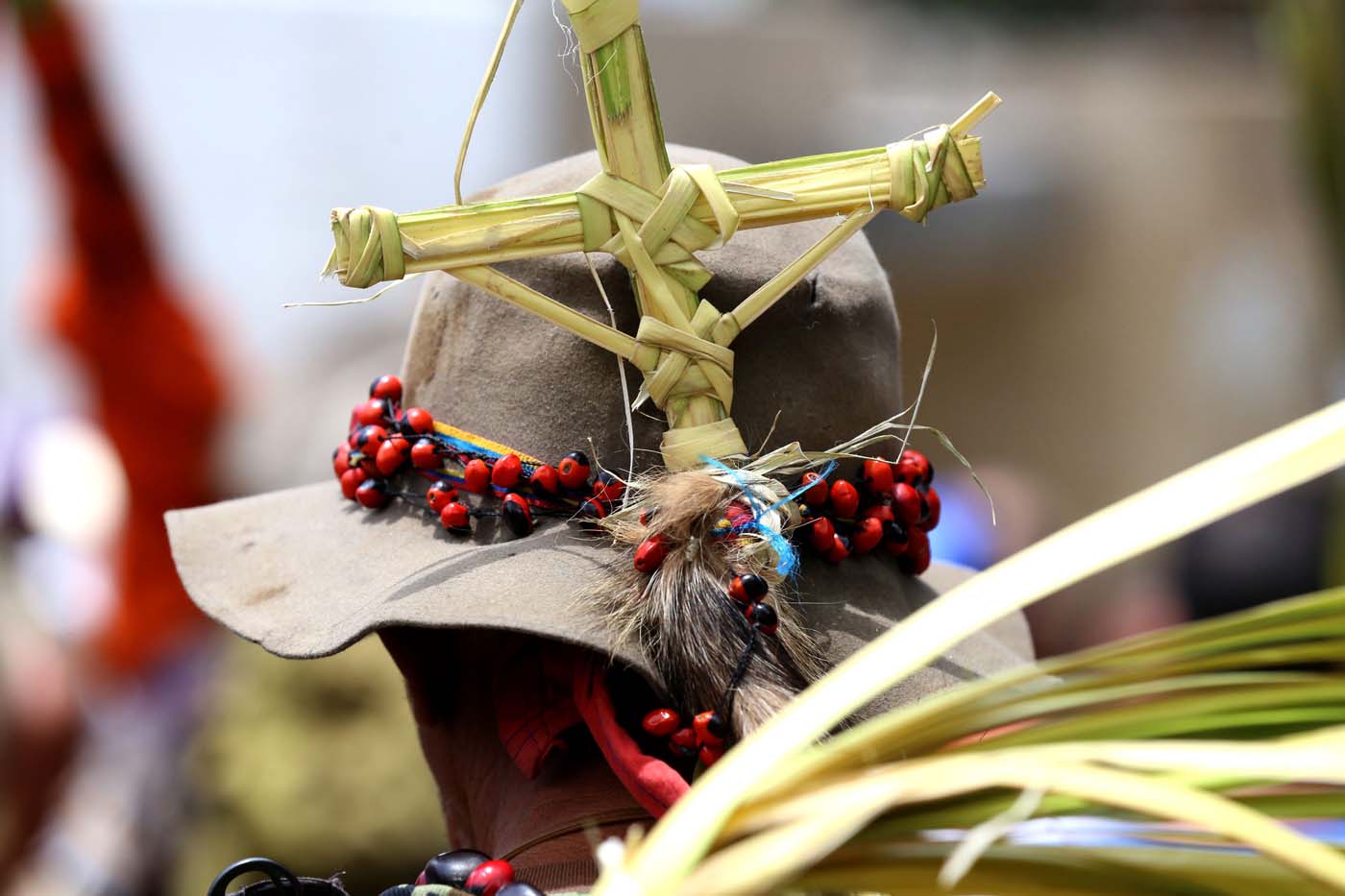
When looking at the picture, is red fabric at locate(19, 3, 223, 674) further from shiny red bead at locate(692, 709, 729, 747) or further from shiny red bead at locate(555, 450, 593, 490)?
shiny red bead at locate(692, 709, 729, 747)

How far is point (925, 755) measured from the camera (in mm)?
802

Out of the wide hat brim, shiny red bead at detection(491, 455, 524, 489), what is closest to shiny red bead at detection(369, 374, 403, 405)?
the wide hat brim

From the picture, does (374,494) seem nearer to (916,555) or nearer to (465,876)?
(465,876)

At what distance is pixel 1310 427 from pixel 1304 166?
5.39 feet

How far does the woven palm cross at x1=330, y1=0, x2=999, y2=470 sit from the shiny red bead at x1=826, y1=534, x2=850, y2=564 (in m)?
0.14

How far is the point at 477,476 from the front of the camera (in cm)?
119

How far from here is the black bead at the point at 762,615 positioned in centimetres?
103

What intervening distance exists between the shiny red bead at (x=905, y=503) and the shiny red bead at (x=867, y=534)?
0.05m

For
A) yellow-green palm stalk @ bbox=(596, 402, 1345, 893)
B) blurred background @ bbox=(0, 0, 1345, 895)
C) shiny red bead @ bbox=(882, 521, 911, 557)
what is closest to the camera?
yellow-green palm stalk @ bbox=(596, 402, 1345, 893)

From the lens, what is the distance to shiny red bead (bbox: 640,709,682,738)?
3.38 ft

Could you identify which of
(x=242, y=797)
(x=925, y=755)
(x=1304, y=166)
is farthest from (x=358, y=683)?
(x=925, y=755)

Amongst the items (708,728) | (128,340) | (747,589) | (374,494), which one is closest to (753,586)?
(747,589)

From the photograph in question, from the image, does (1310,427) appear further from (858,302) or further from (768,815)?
(858,302)

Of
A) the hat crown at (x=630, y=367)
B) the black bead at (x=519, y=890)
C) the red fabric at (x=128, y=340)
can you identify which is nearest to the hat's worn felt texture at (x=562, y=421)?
the hat crown at (x=630, y=367)
